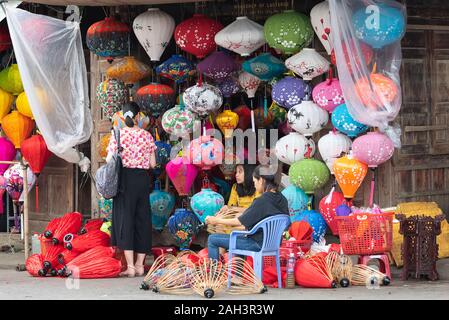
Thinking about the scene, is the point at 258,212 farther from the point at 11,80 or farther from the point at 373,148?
the point at 11,80

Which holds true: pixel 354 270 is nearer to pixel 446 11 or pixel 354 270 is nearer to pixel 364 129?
pixel 364 129

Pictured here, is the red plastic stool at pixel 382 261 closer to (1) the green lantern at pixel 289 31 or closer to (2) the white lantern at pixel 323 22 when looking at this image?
(2) the white lantern at pixel 323 22

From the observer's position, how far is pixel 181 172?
1204 centimetres

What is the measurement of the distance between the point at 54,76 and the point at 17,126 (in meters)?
2.09

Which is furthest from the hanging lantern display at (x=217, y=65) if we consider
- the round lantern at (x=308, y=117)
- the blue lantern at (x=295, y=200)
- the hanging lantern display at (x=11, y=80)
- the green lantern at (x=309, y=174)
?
the hanging lantern display at (x=11, y=80)

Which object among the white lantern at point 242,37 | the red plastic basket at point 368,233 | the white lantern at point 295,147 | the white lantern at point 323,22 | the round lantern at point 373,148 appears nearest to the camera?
the red plastic basket at point 368,233

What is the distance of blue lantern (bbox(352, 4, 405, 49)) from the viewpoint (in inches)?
415

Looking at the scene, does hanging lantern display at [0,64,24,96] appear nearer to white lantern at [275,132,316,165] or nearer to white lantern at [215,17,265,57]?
white lantern at [215,17,265,57]

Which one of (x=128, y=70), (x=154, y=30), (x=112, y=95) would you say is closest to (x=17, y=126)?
(x=112, y=95)

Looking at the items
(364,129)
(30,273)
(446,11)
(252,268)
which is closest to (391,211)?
(364,129)

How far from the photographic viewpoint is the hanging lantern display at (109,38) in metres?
12.4

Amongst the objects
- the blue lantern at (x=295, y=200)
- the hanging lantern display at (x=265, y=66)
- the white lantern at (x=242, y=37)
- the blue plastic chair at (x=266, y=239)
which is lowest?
the blue plastic chair at (x=266, y=239)

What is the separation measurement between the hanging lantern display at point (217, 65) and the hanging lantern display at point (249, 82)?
0.50 ft

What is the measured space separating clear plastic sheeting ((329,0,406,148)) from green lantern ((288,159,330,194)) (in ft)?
2.81
